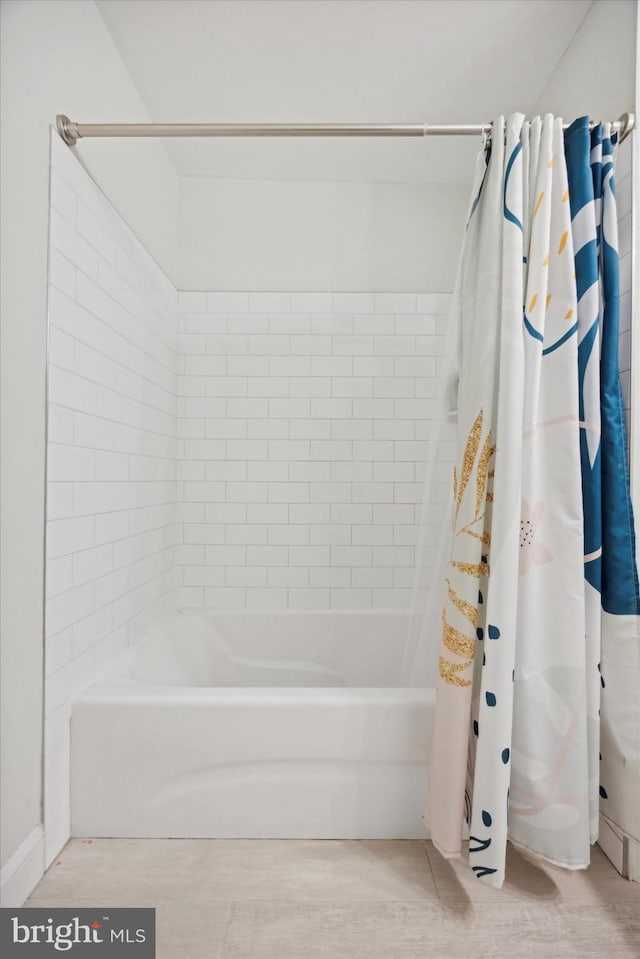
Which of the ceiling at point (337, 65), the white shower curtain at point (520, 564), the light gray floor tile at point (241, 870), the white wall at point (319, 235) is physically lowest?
the light gray floor tile at point (241, 870)

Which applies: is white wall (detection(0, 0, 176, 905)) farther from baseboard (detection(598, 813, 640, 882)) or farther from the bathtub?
baseboard (detection(598, 813, 640, 882))

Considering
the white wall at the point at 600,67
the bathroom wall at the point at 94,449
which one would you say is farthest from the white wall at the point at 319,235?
the white wall at the point at 600,67

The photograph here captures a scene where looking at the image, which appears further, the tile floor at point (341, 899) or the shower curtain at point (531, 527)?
the shower curtain at point (531, 527)

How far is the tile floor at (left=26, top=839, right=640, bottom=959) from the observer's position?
131cm

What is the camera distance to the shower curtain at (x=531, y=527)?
4.69 ft

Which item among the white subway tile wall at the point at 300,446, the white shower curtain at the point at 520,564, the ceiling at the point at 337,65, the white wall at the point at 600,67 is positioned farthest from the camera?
the white subway tile wall at the point at 300,446

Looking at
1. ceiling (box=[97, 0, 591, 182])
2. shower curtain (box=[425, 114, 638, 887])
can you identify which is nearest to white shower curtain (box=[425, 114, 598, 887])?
shower curtain (box=[425, 114, 638, 887])

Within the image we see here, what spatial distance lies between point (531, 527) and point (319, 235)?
1.99 meters

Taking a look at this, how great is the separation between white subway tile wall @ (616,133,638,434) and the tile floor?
1.21 meters

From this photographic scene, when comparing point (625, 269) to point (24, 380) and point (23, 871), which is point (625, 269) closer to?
point (24, 380)

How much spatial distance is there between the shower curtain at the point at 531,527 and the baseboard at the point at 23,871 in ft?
3.27

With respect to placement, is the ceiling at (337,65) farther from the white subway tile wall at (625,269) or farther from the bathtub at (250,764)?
the bathtub at (250,764)

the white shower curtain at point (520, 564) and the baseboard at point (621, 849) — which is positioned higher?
the white shower curtain at point (520, 564)

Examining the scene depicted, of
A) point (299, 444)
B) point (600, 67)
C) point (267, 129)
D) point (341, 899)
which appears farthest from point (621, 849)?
point (600, 67)
